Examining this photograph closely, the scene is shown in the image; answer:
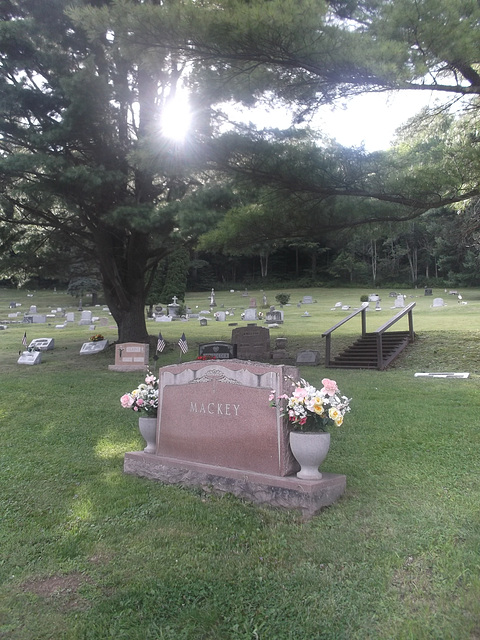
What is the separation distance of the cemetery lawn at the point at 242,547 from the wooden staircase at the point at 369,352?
5.36 meters

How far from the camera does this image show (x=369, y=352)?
13469 mm

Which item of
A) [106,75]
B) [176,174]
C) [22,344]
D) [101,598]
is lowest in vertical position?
[101,598]

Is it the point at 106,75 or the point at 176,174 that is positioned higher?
the point at 106,75

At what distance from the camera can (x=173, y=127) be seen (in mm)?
10766

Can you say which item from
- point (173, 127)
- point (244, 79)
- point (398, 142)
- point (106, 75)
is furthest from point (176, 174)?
point (398, 142)

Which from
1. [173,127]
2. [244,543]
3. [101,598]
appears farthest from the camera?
[173,127]

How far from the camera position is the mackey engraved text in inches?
189

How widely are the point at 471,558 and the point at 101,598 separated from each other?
2411 millimetres

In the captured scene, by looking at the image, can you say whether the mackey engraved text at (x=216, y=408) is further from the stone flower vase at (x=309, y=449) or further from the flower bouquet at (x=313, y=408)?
the stone flower vase at (x=309, y=449)

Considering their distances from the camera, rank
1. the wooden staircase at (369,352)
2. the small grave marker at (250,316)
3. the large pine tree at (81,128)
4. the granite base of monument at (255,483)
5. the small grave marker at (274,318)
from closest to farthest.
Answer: the granite base of monument at (255,483), the large pine tree at (81,128), the wooden staircase at (369,352), the small grave marker at (274,318), the small grave marker at (250,316)

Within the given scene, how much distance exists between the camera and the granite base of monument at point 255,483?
421 cm

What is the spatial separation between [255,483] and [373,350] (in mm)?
9694

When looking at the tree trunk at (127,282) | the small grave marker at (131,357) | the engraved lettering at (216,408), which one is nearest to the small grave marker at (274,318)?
the tree trunk at (127,282)

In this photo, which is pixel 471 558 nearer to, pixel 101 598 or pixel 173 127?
pixel 101 598
